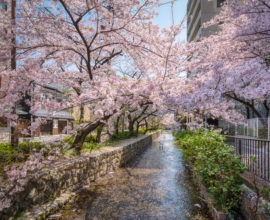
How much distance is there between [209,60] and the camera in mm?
8570

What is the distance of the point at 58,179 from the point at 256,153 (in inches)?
212

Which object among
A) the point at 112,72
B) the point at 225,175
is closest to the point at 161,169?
the point at 112,72

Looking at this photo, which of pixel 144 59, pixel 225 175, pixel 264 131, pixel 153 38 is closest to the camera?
pixel 225 175

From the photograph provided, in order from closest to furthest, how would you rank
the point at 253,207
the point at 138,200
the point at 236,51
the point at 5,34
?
the point at 253,207 < the point at 138,200 < the point at 5,34 < the point at 236,51

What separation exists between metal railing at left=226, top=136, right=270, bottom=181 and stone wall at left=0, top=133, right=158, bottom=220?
4.51 meters

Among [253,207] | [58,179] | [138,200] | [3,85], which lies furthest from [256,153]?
[3,85]

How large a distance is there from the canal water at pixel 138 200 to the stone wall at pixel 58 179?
0.39 m

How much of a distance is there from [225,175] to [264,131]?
1078 centimetres

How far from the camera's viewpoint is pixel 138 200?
5934 mm

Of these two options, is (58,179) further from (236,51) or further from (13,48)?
(236,51)

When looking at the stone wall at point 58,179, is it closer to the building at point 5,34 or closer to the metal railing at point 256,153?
the building at point 5,34

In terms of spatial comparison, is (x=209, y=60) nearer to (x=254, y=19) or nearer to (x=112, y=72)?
(x=254, y=19)

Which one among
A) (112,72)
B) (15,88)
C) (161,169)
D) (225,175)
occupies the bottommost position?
(161,169)

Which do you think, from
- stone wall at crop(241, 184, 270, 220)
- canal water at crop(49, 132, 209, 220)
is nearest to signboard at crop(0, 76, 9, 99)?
canal water at crop(49, 132, 209, 220)
